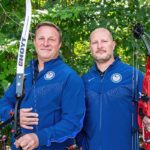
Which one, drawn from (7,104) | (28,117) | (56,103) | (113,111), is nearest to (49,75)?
(56,103)

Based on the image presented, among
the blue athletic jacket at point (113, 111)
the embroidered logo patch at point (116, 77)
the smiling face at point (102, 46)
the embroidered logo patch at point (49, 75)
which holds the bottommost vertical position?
the blue athletic jacket at point (113, 111)

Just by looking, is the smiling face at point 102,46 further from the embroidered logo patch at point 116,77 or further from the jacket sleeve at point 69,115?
the jacket sleeve at point 69,115

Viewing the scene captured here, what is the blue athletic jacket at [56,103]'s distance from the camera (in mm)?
3672

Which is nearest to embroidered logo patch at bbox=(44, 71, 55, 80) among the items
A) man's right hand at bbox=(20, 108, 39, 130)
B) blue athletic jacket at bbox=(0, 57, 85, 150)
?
blue athletic jacket at bbox=(0, 57, 85, 150)

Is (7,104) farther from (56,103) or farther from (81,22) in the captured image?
(81,22)

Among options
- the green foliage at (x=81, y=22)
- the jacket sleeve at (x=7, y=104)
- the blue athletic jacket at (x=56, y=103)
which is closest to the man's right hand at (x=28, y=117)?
the blue athletic jacket at (x=56, y=103)

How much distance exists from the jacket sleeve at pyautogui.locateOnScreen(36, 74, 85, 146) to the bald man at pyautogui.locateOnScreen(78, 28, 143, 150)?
274mm

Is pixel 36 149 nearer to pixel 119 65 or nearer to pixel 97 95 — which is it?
pixel 97 95

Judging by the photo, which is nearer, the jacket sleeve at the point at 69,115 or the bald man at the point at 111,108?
the jacket sleeve at the point at 69,115

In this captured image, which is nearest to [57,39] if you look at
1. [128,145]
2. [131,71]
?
[131,71]

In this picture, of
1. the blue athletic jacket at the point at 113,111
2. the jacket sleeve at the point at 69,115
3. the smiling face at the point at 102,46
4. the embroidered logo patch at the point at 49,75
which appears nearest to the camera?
the jacket sleeve at the point at 69,115

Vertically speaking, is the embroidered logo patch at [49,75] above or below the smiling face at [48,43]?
below

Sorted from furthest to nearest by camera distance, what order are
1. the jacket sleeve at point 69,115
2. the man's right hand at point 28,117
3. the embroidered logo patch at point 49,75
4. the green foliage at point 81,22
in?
the green foliage at point 81,22 → the embroidered logo patch at point 49,75 → the man's right hand at point 28,117 → the jacket sleeve at point 69,115

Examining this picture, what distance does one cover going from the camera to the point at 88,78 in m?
4.28
